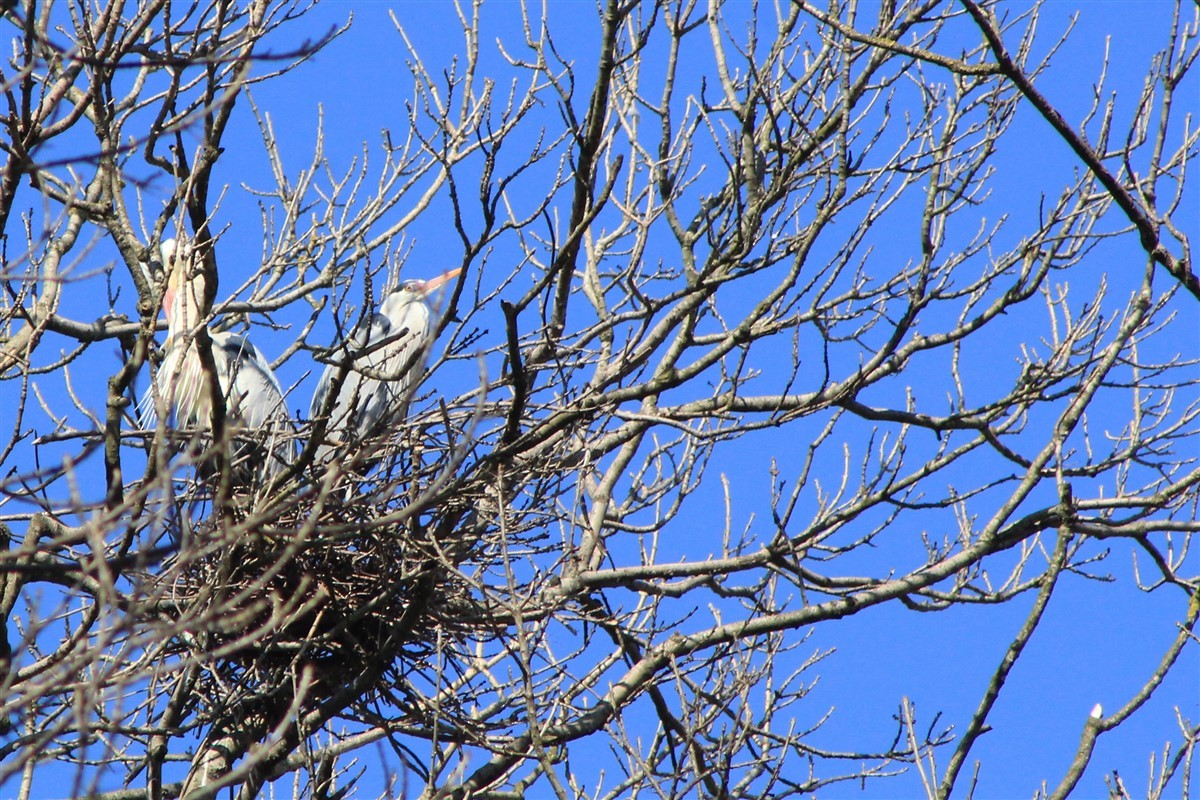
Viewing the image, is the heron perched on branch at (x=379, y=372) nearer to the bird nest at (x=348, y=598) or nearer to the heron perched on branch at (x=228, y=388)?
the heron perched on branch at (x=228, y=388)

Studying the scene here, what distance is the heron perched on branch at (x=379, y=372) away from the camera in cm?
377

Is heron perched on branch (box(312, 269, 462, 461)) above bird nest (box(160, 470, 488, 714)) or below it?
above

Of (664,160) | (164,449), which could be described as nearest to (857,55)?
(664,160)

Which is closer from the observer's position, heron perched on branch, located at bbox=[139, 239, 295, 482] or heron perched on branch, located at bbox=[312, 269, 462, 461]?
heron perched on branch, located at bbox=[312, 269, 462, 461]

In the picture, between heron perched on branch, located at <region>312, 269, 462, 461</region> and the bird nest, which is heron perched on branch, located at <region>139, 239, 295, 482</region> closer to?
heron perched on branch, located at <region>312, 269, 462, 461</region>

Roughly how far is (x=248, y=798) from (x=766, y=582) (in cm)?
207

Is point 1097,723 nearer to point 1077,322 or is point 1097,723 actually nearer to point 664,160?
point 1077,322

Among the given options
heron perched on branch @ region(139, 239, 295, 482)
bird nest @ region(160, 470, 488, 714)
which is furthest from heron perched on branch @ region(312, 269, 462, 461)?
bird nest @ region(160, 470, 488, 714)

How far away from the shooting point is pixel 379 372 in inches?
154

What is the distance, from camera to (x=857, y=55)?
4.18 m

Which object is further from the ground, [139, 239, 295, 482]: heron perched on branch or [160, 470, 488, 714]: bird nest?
[139, 239, 295, 482]: heron perched on branch

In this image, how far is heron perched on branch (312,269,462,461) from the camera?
3771 mm

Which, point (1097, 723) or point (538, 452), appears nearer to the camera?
point (1097, 723)

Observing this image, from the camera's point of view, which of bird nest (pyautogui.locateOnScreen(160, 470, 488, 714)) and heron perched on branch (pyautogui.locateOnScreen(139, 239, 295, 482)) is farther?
heron perched on branch (pyautogui.locateOnScreen(139, 239, 295, 482))
